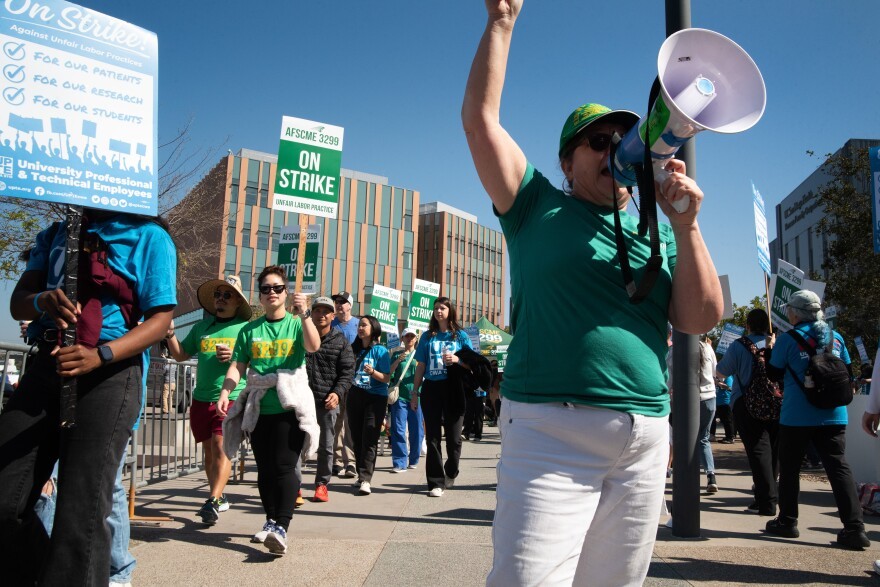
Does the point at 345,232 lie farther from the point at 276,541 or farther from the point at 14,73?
the point at 14,73

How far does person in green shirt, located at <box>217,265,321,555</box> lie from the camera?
16.1ft

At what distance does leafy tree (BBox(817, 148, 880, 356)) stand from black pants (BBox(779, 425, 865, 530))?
13.7m

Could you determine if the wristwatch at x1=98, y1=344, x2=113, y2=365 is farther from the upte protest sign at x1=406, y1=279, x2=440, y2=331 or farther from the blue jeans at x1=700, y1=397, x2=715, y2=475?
the upte protest sign at x1=406, y1=279, x2=440, y2=331

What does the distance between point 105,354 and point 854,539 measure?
17.5 ft

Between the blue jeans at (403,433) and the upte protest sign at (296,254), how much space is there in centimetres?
252

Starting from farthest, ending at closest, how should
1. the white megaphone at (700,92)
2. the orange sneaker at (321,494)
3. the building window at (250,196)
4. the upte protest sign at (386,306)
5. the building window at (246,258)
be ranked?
the building window at (250,196)
the building window at (246,258)
the upte protest sign at (386,306)
the orange sneaker at (321,494)
the white megaphone at (700,92)

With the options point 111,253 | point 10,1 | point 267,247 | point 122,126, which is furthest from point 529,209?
point 267,247

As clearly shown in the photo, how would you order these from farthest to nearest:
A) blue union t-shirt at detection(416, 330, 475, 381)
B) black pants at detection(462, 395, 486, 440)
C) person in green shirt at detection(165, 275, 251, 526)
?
black pants at detection(462, 395, 486, 440)
blue union t-shirt at detection(416, 330, 475, 381)
person in green shirt at detection(165, 275, 251, 526)

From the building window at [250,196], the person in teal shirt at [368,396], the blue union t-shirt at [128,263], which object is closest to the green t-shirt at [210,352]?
the person in teal shirt at [368,396]

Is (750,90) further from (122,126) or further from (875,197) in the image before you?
(875,197)

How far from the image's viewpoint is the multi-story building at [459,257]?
9625 cm

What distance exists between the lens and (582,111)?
2254 mm

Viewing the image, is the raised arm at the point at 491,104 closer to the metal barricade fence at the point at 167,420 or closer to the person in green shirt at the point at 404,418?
the metal barricade fence at the point at 167,420

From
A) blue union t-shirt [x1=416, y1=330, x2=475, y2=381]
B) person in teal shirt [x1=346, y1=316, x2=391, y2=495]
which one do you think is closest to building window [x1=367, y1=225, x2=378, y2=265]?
person in teal shirt [x1=346, y1=316, x2=391, y2=495]
